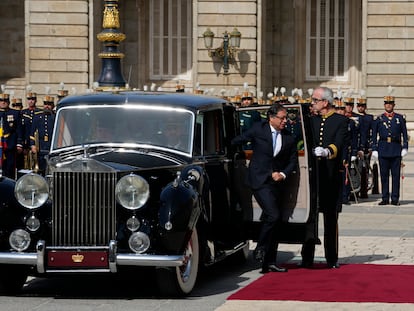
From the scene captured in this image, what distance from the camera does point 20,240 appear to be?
508 inches

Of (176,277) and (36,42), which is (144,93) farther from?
(36,42)

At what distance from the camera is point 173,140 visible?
13961 mm

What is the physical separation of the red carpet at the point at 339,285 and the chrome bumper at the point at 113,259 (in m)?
0.81

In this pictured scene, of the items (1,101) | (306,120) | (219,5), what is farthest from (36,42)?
(306,120)

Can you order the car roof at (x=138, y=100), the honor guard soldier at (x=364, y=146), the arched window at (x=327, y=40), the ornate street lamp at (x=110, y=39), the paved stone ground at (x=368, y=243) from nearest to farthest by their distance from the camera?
the paved stone ground at (x=368, y=243) → the car roof at (x=138, y=100) → the honor guard soldier at (x=364, y=146) → the ornate street lamp at (x=110, y=39) → the arched window at (x=327, y=40)

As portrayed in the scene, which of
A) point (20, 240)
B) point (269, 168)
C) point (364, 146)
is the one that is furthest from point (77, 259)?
point (364, 146)

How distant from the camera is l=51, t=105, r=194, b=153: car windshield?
547 inches

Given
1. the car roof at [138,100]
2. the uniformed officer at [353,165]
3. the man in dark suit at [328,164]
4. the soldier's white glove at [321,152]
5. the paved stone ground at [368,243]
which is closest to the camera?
the paved stone ground at [368,243]

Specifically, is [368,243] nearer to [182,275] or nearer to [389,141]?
[182,275]

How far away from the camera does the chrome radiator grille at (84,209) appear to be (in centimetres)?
1282

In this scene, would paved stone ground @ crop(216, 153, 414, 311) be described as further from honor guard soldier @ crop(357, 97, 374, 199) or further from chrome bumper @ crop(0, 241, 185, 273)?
chrome bumper @ crop(0, 241, 185, 273)

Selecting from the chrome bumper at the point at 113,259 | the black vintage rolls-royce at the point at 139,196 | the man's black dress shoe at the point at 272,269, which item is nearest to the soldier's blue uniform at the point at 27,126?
the black vintage rolls-royce at the point at 139,196

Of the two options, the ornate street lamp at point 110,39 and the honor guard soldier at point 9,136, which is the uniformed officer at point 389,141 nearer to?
the ornate street lamp at point 110,39

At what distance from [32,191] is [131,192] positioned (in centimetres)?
94
